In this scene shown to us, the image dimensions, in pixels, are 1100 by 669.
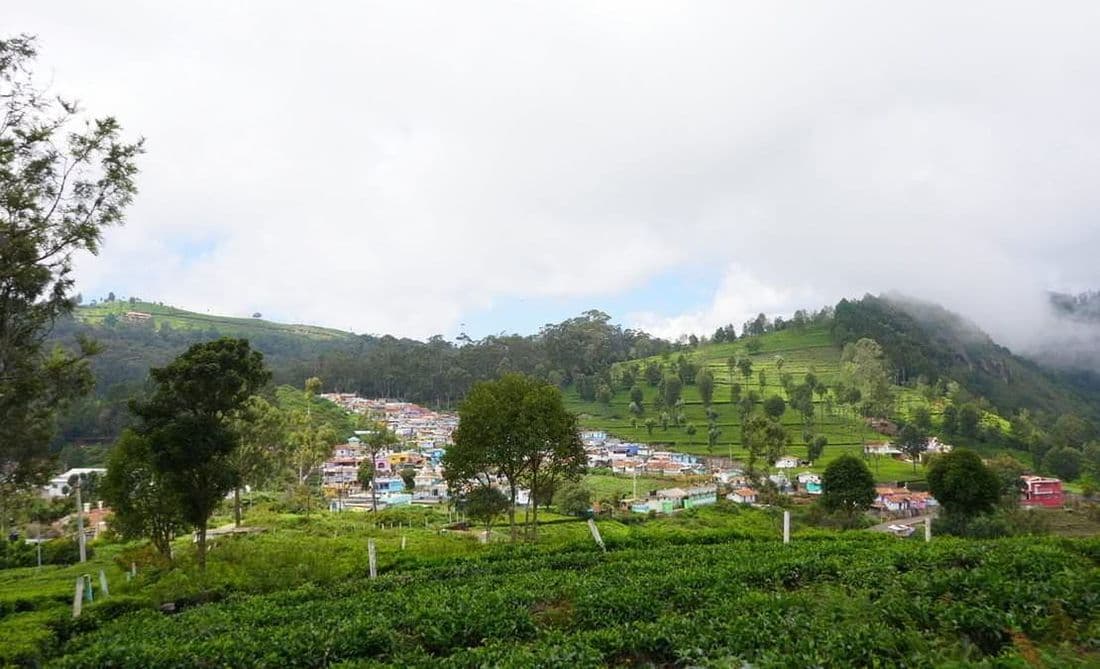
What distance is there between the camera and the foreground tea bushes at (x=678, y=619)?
634cm

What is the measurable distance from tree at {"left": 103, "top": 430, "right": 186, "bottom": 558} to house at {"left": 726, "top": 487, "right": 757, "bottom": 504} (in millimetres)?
42851

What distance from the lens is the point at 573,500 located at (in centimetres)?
4359

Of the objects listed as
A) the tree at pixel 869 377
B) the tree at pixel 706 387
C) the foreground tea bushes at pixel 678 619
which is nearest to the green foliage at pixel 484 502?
the foreground tea bushes at pixel 678 619

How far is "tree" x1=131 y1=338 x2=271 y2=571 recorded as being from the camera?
62.0 ft

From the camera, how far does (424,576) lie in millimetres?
15109

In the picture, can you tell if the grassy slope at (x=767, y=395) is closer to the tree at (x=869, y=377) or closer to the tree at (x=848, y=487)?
the tree at (x=869, y=377)

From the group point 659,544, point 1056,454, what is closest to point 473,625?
point 659,544

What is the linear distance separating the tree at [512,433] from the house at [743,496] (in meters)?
31.4

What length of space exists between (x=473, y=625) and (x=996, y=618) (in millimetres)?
6531

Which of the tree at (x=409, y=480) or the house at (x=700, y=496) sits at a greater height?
the house at (x=700, y=496)

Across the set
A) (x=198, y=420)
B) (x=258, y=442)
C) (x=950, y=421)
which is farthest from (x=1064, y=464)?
(x=198, y=420)

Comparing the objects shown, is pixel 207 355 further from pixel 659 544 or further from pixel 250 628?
pixel 659 544

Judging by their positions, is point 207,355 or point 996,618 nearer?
point 996,618

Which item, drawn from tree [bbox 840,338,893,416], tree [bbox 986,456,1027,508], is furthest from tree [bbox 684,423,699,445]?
tree [bbox 986,456,1027,508]
